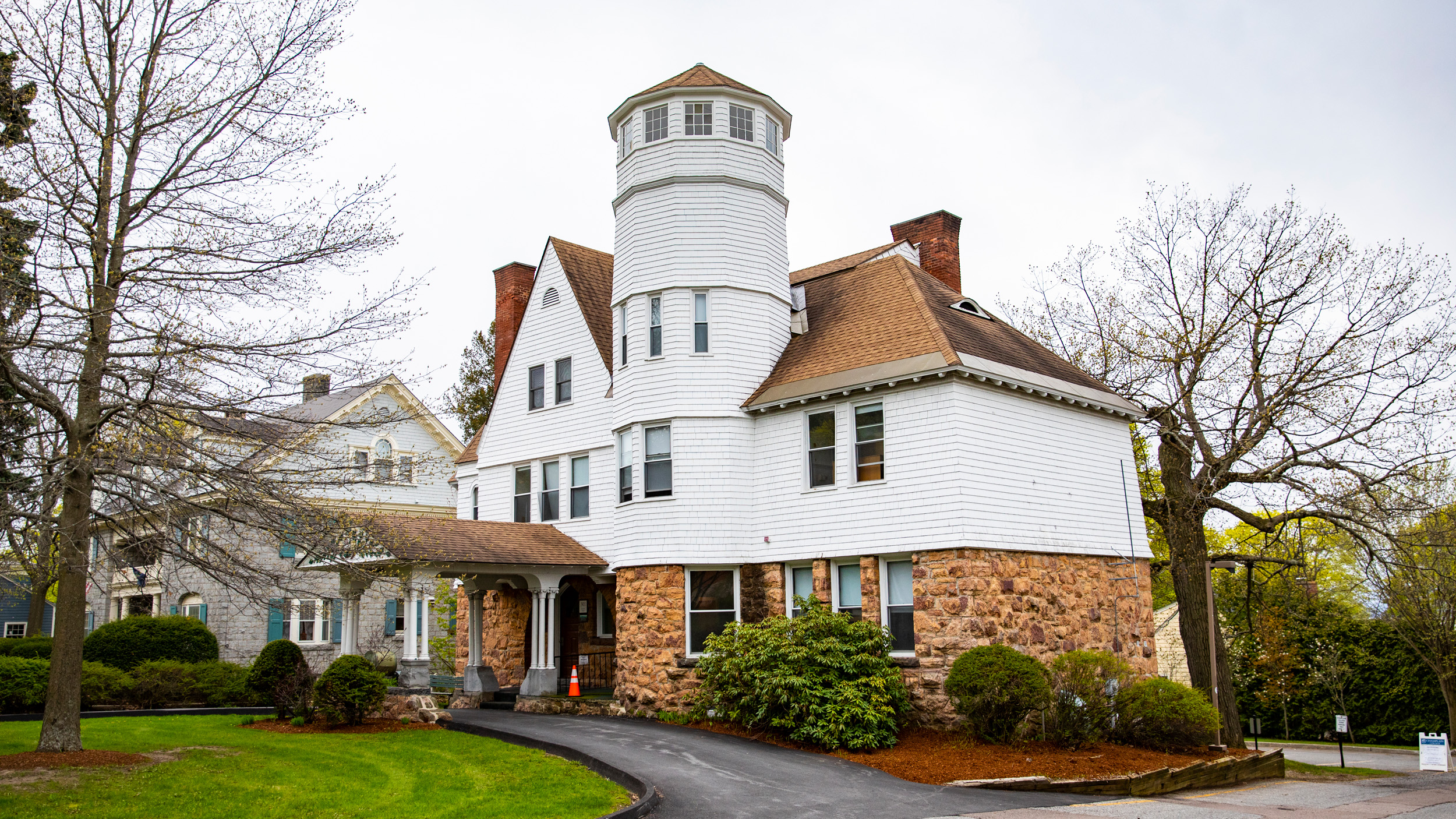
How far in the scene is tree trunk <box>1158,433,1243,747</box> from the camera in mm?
20797

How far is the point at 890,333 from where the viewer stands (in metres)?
19.1

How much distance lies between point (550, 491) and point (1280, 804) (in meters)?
16.5

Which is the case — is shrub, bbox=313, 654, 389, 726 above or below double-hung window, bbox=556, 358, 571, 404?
below

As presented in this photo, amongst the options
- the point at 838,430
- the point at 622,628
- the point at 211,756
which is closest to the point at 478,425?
the point at 622,628

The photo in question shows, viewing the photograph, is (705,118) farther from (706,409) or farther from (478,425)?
(478,425)

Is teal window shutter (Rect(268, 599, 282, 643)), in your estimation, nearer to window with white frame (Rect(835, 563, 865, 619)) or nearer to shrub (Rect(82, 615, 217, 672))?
shrub (Rect(82, 615, 217, 672))

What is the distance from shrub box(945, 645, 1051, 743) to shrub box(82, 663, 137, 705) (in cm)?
1650

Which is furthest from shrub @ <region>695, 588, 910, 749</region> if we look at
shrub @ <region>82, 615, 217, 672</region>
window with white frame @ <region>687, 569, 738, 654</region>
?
shrub @ <region>82, 615, 217, 672</region>

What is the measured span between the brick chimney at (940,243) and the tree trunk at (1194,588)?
591 cm

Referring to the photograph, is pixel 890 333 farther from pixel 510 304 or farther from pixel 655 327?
pixel 510 304

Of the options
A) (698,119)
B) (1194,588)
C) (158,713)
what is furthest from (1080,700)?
(158,713)

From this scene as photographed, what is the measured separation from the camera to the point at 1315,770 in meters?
21.2

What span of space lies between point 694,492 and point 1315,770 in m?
14.1

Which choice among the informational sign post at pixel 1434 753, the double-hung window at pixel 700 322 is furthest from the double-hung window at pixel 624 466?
the informational sign post at pixel 1434 753
